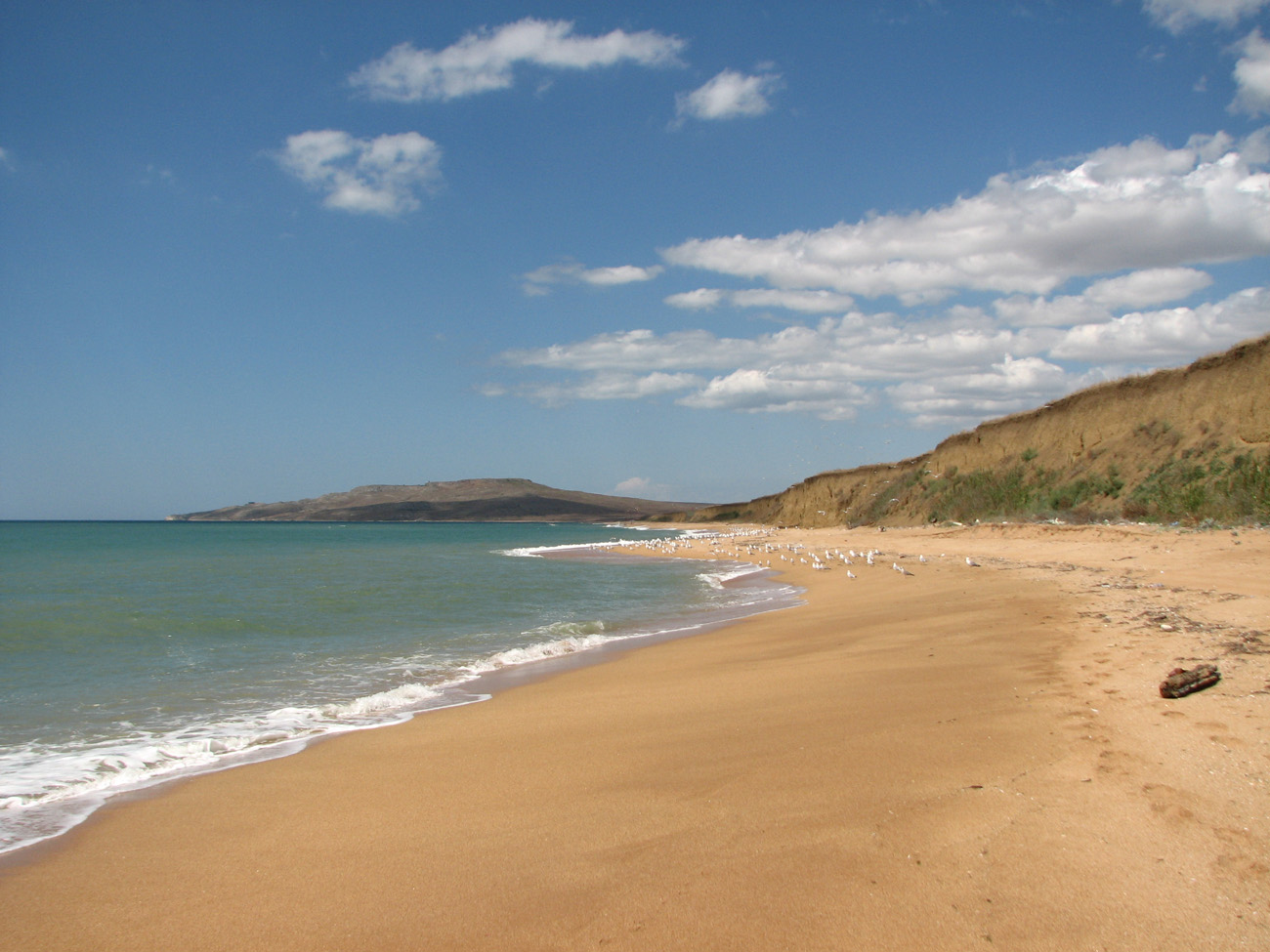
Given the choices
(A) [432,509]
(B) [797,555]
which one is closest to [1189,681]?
(B) [797,555]

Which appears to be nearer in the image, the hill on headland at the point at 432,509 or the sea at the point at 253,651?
the sea at the point at 253,651

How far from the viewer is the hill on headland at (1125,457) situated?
19.5 meters

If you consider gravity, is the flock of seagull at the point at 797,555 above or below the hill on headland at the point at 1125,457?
below

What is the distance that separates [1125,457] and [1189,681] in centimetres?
2285

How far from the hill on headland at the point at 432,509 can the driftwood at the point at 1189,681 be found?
15255 centimetres

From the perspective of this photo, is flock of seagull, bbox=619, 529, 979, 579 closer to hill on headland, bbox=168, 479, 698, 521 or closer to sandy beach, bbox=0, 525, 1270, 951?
sandy beach, bbox=0, 525, 1270, 951

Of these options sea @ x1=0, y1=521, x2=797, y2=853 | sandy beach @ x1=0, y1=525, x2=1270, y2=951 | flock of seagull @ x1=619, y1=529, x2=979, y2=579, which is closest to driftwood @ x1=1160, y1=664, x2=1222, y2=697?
sandy beach @ x1=0, y1=525, x2=1270, y2=951

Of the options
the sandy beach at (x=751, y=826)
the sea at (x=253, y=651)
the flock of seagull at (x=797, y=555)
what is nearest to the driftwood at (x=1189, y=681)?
the sandy beach at (x=751, y=826)

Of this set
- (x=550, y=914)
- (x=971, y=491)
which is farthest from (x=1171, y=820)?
(x=971, y=491)

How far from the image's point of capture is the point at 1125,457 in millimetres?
24188

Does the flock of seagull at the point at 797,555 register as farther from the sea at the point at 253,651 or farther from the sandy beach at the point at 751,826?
the sandy beach at the point at 751,826

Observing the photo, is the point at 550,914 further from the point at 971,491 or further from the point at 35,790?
the point at 971,491

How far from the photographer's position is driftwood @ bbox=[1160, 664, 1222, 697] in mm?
5090

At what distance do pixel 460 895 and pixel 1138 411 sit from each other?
94.4 feet
